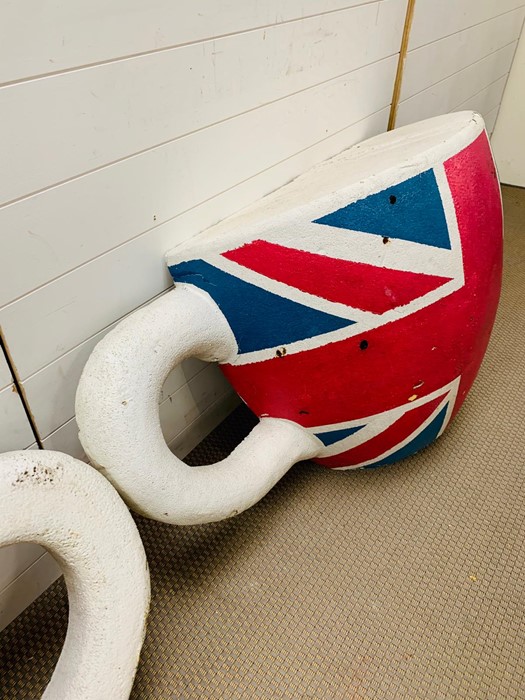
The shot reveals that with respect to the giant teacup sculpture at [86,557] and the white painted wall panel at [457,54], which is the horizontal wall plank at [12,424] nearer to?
the giant teacup sculpture at [86,557]

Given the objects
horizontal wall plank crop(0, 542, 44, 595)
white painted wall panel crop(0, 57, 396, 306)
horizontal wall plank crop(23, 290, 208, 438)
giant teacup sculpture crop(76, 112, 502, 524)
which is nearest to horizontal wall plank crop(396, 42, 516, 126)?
white painted wall panel crop(0, 57, 396, 306)

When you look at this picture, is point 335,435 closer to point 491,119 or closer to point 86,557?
point 86,557

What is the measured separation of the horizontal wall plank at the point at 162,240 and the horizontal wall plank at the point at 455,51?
0.55 feet

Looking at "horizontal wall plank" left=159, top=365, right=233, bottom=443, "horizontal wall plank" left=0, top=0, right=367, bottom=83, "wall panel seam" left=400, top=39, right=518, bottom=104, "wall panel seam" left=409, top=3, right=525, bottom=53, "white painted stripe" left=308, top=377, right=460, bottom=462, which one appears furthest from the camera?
"wall panel seam" left=400, top=39, right=518, bottom=104

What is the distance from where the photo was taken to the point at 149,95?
2.82 ft

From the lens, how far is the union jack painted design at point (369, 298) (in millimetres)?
918

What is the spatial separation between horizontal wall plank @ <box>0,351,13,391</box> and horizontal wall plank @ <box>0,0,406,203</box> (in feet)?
0.83

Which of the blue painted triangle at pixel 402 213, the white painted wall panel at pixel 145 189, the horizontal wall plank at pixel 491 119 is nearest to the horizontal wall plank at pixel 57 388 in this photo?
the white painted wall panel at pixel 145 189

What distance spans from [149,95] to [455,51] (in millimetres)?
1492

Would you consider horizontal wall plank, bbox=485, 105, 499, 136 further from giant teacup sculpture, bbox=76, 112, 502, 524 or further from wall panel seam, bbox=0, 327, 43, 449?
wall panel seam, bbox=0, 327, 43, 449

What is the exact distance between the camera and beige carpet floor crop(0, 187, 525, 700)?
0.93m

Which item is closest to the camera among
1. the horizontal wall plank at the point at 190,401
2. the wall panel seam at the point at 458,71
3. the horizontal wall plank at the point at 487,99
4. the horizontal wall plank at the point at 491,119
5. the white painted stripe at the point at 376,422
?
the white painted stripe at the point at 376,422

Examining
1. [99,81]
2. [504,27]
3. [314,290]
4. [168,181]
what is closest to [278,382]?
[314,290]

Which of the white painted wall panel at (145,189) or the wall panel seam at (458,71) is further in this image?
the wall panel seam at (458,71)
